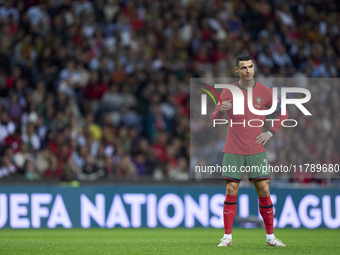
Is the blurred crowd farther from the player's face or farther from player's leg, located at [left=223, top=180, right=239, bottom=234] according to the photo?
the player's face

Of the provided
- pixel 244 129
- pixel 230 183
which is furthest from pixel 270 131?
pixel 230 183

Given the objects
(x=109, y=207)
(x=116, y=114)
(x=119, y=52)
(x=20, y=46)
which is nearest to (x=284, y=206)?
(x=109, y=207)

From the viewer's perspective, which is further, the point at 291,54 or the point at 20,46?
the point at 291,54

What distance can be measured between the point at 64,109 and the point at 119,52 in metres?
2.47

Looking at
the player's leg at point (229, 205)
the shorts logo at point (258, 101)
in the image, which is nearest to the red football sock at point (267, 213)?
the player's leg at point (229, 205)

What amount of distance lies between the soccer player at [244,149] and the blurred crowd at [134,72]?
490 centimetres

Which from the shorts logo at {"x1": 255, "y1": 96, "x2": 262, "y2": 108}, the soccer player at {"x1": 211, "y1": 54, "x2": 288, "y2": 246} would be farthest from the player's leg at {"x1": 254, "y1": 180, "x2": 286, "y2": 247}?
the shorts logo at {"x1": 255, "y1": 96, "x2": 262, "y2": 108}

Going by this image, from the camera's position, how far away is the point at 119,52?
15.0 m

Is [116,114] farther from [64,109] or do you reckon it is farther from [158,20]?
[158,20]

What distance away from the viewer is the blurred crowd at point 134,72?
12391 mm

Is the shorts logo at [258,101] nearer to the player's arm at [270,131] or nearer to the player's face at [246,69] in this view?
the player's arm at [270,131]

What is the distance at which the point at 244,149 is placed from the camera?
720 centimetres

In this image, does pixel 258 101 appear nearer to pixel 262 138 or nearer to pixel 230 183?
pixel 262 138

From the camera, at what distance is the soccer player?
712 cm
